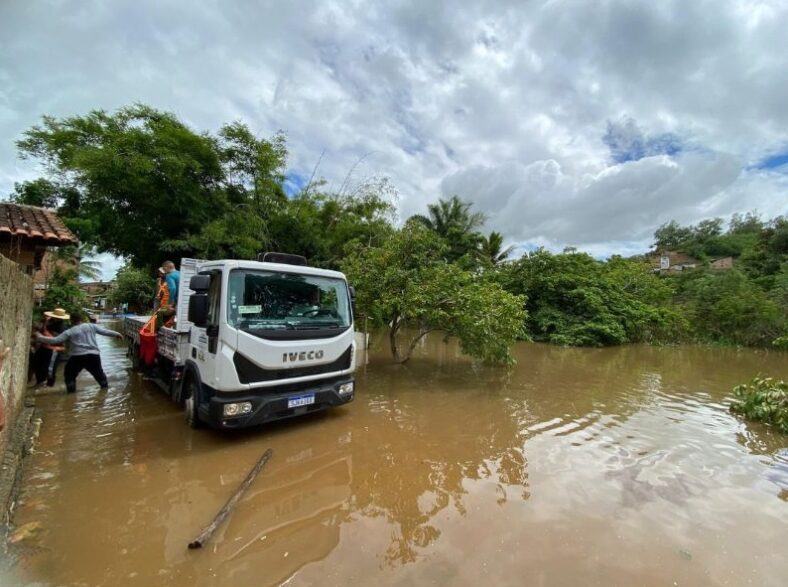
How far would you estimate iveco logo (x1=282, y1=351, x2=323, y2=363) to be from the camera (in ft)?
16.6

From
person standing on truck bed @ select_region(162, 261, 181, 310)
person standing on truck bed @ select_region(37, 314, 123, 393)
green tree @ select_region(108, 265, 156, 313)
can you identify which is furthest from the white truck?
green tree @ select_region(108, 265, 156, 313)

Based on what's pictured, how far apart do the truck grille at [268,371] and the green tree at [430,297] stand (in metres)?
3.86

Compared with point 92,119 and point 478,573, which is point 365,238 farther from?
point 478,573

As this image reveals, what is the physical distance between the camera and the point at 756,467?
16.5ft

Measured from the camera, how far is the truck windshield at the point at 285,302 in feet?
16.4

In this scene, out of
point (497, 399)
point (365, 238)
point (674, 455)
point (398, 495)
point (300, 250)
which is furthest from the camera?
point (365, 238)

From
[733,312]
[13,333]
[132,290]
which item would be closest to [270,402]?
[13,333]

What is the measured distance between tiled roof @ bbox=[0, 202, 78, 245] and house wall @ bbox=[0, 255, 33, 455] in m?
1.93

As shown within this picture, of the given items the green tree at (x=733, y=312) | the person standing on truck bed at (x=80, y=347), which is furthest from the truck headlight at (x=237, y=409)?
the green tree at (x=733, y=312)

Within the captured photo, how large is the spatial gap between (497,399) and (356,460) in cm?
411

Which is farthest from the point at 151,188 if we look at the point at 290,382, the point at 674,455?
the point at 674,455

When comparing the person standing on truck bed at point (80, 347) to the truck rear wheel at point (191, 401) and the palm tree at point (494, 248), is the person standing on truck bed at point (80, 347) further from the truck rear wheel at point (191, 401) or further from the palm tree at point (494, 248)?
the palm tree at point (494, 248)

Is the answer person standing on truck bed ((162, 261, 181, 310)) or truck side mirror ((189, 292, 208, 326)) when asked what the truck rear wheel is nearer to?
truck side mirror ((189, 292, 208, 326))

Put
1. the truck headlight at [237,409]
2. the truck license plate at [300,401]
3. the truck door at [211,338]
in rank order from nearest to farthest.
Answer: the truck headlight at [237,409] → the truck door at [211,338] → the truck license plate at [300,401]
